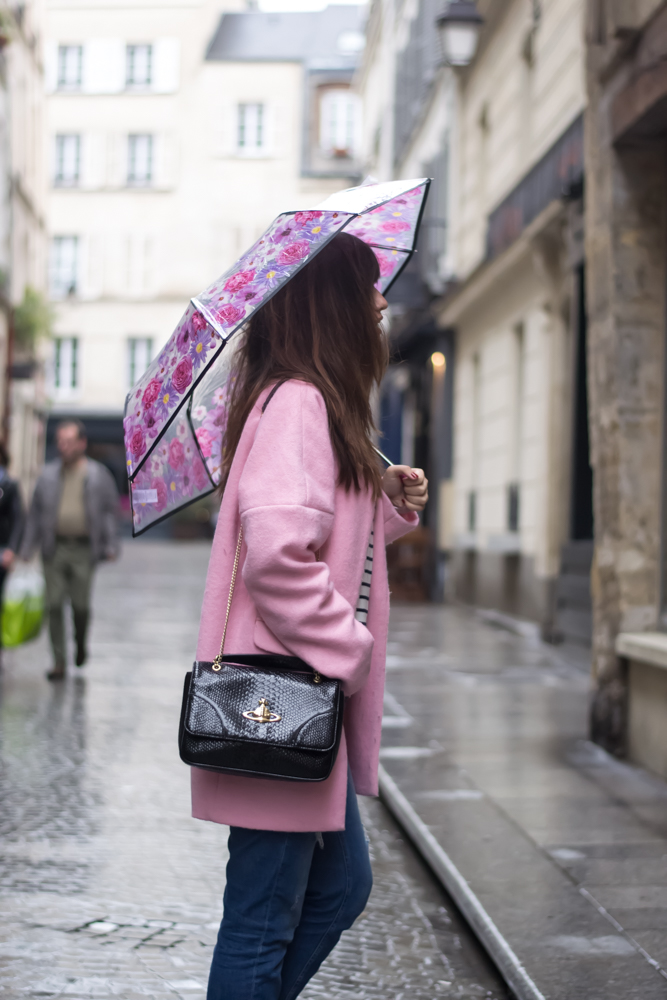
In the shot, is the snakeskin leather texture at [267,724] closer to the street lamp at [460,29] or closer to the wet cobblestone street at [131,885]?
the wet cobblestone street at [131,885]

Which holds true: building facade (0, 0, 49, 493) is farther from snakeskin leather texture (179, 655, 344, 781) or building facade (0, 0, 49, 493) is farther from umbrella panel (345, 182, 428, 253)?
snakeskin leather texture (179, 655, 344, 781)

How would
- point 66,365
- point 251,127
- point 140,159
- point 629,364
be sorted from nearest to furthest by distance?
1. point 629,364
2. point 66,365
3. point 140,159
4. point 251,127

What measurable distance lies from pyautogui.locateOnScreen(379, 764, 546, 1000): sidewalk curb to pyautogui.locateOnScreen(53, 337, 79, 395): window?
36898mm

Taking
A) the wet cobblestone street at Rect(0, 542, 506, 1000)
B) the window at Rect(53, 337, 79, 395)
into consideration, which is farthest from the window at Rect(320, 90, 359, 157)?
the wet cobblestone street at Rect(0, 542, 506, 1000)

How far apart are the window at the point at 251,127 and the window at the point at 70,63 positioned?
17.7 ft

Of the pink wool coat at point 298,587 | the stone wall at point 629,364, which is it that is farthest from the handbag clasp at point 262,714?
the stone wall at point 629,364

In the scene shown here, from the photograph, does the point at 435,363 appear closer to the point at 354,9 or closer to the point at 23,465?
the point at 23,465

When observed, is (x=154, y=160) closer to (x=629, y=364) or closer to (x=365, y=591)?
(x=629, y=364)

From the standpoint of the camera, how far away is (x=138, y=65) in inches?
1656

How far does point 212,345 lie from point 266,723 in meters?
0.74

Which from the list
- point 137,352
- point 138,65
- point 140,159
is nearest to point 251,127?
point 140,159

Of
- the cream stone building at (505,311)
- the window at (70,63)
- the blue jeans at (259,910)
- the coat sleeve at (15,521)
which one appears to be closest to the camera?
the blue jeans at (259,910)

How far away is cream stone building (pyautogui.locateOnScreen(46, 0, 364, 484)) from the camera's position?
136ft

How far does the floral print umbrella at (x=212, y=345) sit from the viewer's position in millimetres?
2486
